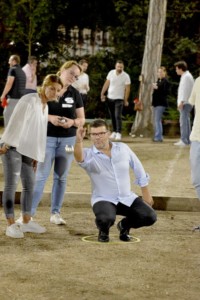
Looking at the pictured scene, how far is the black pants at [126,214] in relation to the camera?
333 inches

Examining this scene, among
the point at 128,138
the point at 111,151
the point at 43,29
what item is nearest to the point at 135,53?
the point at 43,29

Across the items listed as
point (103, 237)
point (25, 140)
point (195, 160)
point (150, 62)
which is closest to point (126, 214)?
point (103, 237)

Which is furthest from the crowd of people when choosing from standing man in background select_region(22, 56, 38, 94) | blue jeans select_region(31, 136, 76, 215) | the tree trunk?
the tree trunk

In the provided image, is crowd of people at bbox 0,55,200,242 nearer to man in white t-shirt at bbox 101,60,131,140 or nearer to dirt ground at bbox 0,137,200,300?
dirt ground at bbox 0,137,200,300

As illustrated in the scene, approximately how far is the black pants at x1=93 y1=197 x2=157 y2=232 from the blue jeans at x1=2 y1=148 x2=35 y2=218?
766mm

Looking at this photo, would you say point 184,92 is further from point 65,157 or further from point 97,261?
point 97,261

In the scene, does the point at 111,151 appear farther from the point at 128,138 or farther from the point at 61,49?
the point at 61,49

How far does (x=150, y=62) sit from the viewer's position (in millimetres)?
21078

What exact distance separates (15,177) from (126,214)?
1.23 metres

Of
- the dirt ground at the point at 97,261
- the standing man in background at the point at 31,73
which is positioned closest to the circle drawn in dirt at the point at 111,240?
the dirt ground at the point at 97,261

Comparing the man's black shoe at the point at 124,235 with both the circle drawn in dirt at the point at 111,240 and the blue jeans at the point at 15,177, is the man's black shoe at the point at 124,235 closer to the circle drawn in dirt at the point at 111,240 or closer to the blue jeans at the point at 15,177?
the circle drawn in dirt at the point at 111,240

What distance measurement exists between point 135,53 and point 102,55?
1.24 metres

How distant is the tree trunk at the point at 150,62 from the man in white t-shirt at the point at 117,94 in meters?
1.90

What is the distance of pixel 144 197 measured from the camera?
8.61 m
